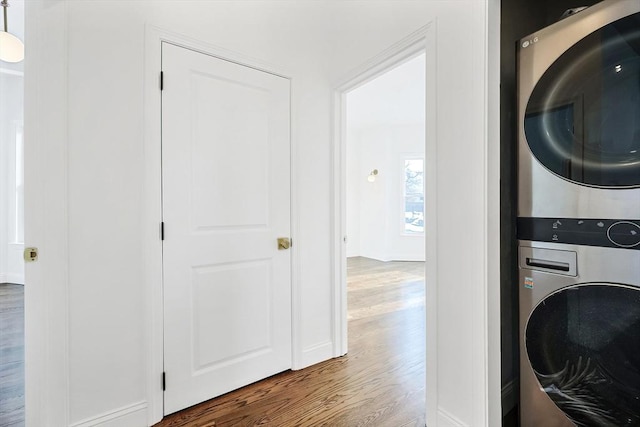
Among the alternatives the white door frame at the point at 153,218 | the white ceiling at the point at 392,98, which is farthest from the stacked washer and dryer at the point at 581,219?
the white ceiling at the point at 392,98

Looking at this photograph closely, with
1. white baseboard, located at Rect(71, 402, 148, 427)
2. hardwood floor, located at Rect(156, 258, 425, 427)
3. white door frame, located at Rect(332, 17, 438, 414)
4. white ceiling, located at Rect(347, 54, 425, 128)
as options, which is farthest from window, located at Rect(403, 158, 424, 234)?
white baseboard, located at Rect(71, 402, 148, 427)

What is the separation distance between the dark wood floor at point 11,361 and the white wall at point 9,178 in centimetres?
83

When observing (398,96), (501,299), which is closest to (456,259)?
(501,299)

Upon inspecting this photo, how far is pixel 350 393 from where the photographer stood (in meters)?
1.88

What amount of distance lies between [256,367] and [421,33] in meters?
2.23

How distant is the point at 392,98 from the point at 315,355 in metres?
3.92

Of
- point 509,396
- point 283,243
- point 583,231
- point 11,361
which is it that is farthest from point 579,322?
point 11,361

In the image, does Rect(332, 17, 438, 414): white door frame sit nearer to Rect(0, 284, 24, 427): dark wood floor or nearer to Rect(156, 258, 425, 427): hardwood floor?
Rect(156, 258, 425, 427): hardwood floor

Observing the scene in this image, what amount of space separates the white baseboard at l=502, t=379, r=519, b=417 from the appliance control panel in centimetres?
61

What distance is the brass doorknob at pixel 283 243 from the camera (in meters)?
2.13

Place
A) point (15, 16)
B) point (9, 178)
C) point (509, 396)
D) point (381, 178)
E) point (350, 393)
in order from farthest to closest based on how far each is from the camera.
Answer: point (381, 178)
point (9, 178)
point (15, 16)
point (350, 393)
point (509, 396)

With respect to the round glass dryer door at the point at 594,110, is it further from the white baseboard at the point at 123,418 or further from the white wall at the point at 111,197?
the white baseboard at the point at 123,418

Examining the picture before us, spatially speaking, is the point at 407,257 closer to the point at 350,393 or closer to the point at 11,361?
the point at 350,393

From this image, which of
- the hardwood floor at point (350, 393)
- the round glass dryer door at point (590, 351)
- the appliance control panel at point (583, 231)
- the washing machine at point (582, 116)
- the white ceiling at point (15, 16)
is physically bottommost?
the hardwood floor at point (350, 393)
